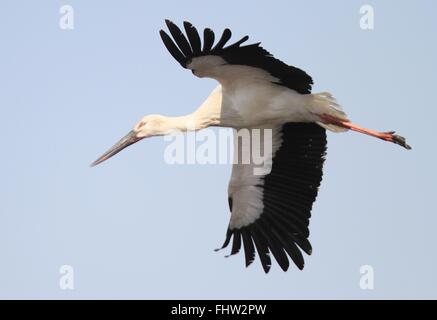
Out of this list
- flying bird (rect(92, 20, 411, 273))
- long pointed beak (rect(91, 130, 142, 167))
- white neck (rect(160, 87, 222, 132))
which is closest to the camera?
flying bird (rect(92, 20, 411, 273))

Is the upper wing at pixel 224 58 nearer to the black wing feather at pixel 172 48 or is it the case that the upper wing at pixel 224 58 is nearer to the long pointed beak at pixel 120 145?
the black wing feather at pixel 172 48

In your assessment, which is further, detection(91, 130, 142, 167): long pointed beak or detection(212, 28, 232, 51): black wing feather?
detection(91, 130, 142, 167): long pointed beak

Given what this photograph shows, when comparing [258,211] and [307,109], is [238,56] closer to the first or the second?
[307,109]

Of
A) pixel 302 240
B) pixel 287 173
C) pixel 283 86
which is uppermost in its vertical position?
pixel 283 86

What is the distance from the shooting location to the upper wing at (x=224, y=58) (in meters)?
10.5

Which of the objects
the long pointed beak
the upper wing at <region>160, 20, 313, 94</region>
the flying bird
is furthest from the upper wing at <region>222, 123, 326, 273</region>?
the long pointed beak

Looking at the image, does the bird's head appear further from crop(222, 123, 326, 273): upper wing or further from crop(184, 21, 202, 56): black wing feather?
crop(184, 21, 202, 56): black wing feather

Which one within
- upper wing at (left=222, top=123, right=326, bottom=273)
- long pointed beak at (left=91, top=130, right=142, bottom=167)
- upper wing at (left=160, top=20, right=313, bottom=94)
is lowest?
upper wing at (left=222, top=123, right=326, bottom=273)

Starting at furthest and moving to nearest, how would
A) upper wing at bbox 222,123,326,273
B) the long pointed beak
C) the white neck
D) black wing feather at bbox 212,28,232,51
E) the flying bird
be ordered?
1. the long pointed beak
2. upper wing at bbox 222,123,326,273
3. the white neck
4. the flying bird
5. black wing feather at bbox 212,28,232,51

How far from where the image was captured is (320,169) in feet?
38.5

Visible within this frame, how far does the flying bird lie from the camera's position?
1078cm

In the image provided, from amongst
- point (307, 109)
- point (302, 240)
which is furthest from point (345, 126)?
point (302, 240)

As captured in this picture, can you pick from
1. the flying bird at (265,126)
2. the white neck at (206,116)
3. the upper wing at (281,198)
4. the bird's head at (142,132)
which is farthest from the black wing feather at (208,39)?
the upper wing at (281,198)

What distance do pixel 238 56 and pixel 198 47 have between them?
41 cm
